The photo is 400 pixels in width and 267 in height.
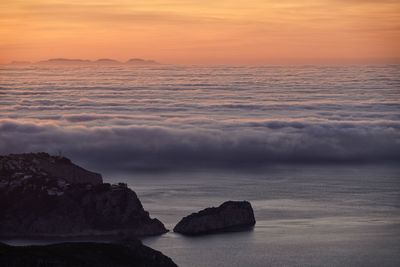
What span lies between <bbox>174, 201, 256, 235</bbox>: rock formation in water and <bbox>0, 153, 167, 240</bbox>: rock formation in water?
2068 millimetres

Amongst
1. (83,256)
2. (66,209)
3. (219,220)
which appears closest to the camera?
(83,256)

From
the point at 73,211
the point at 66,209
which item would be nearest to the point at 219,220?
the point at 73,211

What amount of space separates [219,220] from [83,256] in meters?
27.4

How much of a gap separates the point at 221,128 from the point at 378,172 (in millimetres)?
49595

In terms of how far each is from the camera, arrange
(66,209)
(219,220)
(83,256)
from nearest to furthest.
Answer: (83,256), (66,209), (219,220)

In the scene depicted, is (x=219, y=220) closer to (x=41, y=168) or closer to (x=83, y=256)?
(x=41, y=168)

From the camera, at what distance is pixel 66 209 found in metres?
102

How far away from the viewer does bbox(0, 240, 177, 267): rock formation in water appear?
76.4 meters

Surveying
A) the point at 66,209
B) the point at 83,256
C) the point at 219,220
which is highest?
the point at 66,209

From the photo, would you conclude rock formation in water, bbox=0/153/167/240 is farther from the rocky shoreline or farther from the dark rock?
the dark rock

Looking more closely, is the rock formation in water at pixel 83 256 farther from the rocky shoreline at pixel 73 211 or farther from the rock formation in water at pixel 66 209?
the rock formation in water at pixel 66 209

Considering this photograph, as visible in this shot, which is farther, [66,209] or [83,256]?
[66,209]

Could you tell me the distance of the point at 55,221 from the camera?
331ft

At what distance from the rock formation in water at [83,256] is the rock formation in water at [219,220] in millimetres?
20189
